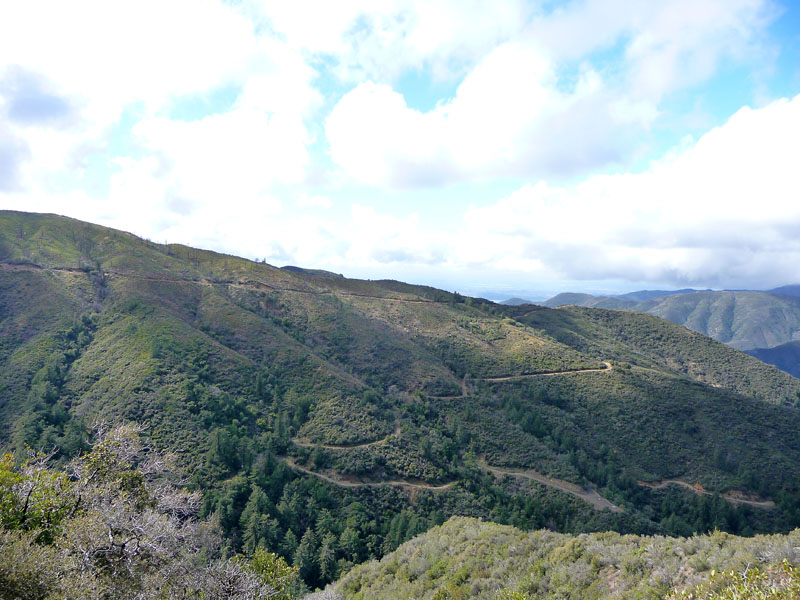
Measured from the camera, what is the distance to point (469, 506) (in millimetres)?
36875

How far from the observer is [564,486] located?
41719 millimetres

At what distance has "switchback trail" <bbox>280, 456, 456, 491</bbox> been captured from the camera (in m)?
A: 37.0

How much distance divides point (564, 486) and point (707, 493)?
15.1 meters

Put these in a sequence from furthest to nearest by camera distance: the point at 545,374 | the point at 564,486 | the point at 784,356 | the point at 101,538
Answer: the point at 784,356 < the point at 545,374 < the point at 564,486 < the point at 101,538

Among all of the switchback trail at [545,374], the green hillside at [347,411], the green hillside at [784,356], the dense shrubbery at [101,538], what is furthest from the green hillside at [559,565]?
the green hillside at [784,356]

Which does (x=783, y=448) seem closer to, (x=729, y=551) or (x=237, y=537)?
(x=729, y=551)

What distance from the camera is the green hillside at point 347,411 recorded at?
35031 millimetres

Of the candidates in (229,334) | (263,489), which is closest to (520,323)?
(229,334)

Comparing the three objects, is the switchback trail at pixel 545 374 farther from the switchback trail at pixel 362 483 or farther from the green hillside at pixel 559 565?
the green hillside at pixel 559 565

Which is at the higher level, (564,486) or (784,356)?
(564,486)

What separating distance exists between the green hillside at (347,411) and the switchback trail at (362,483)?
0.19 metres

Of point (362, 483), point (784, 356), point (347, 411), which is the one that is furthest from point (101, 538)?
point (784, 356)

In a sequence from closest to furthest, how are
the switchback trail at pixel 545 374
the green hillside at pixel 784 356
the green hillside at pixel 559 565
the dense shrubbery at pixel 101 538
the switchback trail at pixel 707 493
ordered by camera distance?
the dense shrubbery at pixel 101 538, the green hillside at pixel 559 565, the switchback trail at pixel 707 493, the switchback trail at pixel 545 374, the green hillside at pixel 784 356

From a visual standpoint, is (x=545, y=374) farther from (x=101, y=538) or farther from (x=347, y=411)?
(x=101, y=538)
